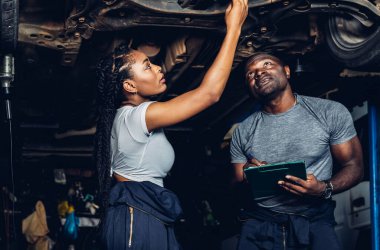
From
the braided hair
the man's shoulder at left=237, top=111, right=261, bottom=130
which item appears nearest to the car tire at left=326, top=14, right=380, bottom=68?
the man's shoulder at left=237, top=111, right=261, bottom=130

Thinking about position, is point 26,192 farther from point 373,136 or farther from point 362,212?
point 373,136

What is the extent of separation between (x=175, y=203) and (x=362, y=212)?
3.46 m

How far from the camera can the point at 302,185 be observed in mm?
4410

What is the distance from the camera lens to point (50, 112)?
7.46m

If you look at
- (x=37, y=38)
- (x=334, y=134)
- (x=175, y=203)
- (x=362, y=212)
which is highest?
(x=37, y=38)

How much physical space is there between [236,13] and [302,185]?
1142 mm

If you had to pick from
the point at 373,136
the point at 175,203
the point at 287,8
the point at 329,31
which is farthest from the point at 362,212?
the point at 175,203

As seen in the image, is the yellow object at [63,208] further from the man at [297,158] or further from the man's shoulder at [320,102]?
the man's shoulder at [320,102]

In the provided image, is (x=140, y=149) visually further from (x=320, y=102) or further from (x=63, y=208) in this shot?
(x=63, y=208)

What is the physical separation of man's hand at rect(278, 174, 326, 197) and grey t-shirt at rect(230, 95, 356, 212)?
0.17 meters

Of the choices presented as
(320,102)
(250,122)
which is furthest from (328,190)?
(250,122)

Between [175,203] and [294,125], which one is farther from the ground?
[294,125]

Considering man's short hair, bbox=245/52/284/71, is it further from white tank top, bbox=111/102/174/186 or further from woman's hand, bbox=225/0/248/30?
white tank top, bbox=111/102/174/186

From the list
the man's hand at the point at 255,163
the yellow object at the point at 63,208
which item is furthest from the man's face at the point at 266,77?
the yellow object at the point at 63,208
